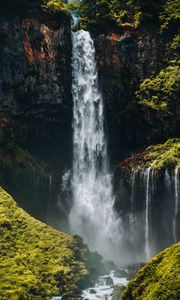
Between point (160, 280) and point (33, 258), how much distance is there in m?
15.4

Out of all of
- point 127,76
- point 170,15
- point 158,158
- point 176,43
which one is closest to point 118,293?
point 158,158

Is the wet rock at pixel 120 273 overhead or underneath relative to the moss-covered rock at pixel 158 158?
underneath

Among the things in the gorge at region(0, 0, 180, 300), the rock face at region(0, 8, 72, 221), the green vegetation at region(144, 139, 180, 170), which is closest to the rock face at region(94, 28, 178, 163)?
the gorge at region(0, 0, 180, 300)

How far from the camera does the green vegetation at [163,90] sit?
41.8m

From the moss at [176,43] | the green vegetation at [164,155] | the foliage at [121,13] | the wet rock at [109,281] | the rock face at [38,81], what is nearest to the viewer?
the wet rock at [109,281]

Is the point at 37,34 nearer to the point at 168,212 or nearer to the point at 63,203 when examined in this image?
the point at 63,203

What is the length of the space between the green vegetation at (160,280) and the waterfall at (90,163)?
22971mm

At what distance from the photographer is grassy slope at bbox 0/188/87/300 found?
2639 cm

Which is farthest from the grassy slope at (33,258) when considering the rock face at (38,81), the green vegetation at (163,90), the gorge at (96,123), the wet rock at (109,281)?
the green vegetation at (163,90)

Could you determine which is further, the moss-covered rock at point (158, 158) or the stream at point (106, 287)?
the moss-covered rock at point (158, 158)

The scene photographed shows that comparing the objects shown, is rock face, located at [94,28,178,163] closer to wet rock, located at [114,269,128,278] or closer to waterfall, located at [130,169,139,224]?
waterfall, located at [130,169,139,224]

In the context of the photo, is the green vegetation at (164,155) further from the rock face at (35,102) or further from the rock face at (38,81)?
the rock face at (38,81)

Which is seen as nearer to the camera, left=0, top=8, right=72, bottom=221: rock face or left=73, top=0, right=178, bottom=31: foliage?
left=0, top=8, right=72, bottom=221: rock face

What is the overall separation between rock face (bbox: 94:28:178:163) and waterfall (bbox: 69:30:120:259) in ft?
3.16
